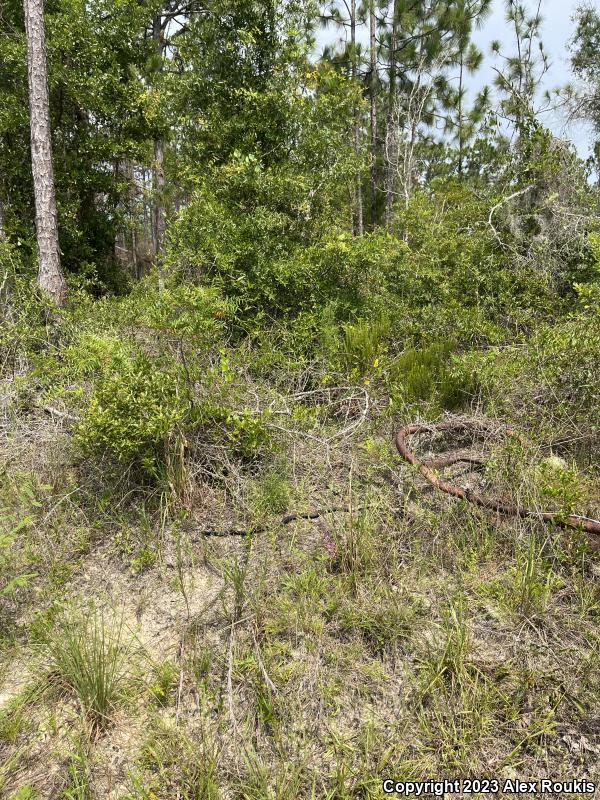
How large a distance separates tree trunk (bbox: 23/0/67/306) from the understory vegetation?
0.38m

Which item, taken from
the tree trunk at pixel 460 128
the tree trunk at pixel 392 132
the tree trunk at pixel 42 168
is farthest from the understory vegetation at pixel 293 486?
the tree trunk at pixel 460 128

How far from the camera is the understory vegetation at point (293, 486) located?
181cm

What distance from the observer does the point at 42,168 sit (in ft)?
20.0

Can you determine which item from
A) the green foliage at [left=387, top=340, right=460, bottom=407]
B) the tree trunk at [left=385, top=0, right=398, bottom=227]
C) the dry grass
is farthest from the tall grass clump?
the tree trunk at [left=385, top=0, right=398, bottom=227]

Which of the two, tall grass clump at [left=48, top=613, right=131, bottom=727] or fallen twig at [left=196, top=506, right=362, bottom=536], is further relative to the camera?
fallen twig at [left=196, top=506, right=362, bottom=536]

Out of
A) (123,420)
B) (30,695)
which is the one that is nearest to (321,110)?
(123,420)

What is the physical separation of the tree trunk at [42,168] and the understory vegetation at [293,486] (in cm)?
38

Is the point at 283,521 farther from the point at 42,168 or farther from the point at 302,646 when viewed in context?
the point at 42,168

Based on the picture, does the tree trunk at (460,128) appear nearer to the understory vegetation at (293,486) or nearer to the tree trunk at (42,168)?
the understory vegetation at (293,486)

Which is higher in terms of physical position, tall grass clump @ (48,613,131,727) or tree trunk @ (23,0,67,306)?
tree trunk @ (23,0,67,306)

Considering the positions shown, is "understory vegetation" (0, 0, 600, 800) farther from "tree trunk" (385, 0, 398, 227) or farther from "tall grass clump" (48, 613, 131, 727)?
"tree trunk" (385, 0, 398, 227)

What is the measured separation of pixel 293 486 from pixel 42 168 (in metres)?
5.43

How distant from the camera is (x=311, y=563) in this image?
256 cm

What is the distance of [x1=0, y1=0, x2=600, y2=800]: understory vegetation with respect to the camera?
1.81 meters
